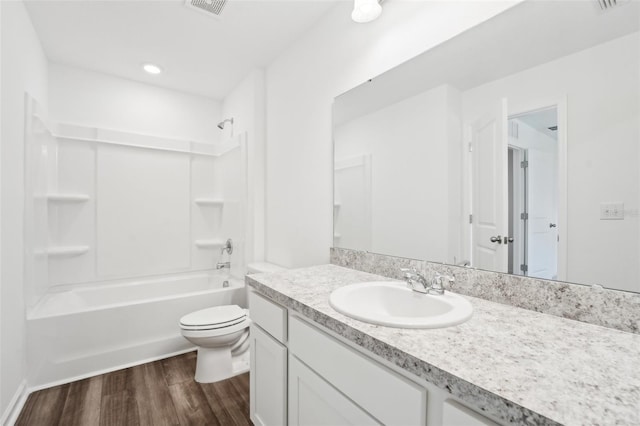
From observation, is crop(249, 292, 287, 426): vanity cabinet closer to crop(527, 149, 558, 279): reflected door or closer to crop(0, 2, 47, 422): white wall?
crop(527, 149, 558, 279): reflected door

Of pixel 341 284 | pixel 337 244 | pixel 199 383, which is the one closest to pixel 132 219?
pixel 199 383

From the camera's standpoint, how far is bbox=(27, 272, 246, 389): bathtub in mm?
1927

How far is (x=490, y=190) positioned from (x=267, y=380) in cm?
124

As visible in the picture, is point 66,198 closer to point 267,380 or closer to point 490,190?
point 267,380

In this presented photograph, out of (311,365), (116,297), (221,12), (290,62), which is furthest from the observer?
(116,297)

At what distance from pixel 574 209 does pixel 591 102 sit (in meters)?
0.32

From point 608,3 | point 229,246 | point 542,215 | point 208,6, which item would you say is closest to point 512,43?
point 608,3

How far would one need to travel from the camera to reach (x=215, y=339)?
1917 millimetres

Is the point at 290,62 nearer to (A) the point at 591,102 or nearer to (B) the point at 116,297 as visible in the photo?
(A) the point at 591,102

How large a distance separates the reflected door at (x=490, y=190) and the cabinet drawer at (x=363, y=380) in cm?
62

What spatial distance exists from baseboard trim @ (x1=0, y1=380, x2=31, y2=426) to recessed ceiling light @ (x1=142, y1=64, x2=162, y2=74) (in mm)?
2568

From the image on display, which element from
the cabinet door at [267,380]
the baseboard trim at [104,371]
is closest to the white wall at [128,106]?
the baseboard trim at [104,371]

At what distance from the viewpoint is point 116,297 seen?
2.73m

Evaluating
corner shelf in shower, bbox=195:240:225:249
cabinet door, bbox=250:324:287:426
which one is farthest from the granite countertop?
corner shelf in shower, bbox=195:240:225:249
